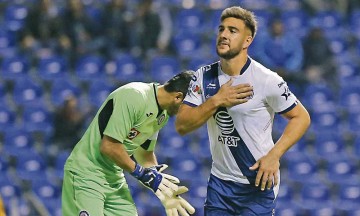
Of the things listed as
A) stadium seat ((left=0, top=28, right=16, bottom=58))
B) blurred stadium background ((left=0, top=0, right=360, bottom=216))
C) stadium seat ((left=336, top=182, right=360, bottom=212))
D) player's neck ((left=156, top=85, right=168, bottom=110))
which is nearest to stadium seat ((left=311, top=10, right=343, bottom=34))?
blurred stadium background ((left=0, top=0, right=360, bottom=216))

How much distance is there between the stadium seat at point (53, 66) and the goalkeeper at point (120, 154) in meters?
7.08

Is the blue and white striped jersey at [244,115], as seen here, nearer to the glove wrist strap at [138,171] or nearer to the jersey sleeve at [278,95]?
the jersey sleeve at [278,95]

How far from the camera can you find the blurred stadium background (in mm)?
13070

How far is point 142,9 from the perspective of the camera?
1466cm

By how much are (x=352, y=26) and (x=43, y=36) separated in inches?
206

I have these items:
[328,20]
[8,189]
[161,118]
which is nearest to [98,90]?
[8,189]

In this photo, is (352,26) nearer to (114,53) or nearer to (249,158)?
(114,53)

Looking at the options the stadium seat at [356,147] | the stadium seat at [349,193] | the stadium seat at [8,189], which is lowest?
the stadium seat at [8,189]

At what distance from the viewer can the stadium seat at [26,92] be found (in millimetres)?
14203

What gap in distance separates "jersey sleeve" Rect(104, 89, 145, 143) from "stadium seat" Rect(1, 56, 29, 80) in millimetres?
7385

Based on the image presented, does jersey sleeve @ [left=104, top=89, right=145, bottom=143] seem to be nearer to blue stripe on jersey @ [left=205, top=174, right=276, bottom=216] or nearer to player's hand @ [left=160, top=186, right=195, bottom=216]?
player's hand @ [left=160, top=186, right=195, bottom=216]

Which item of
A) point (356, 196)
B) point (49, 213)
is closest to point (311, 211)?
point (356, 196)

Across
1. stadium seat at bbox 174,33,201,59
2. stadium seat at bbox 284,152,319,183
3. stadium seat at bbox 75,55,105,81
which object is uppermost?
stadium seat at bbox 174,33,201,59

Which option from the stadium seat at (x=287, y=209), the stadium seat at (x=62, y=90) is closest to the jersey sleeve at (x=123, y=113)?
the stadium seat at (x=287, y=209)
